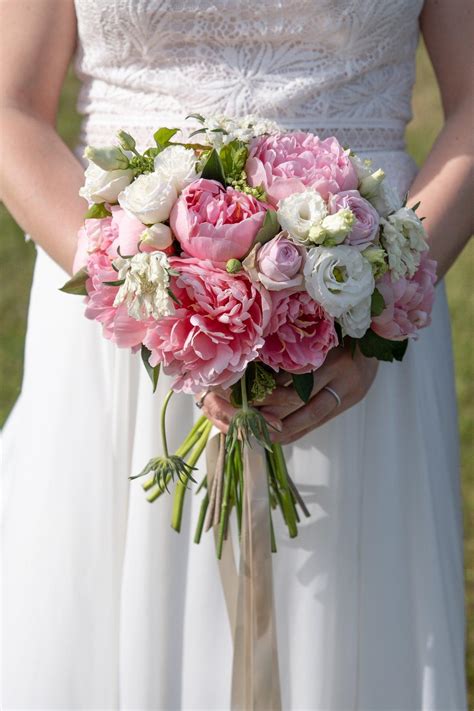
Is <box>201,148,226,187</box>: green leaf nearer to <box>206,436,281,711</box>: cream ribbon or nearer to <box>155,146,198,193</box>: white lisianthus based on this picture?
<box>155,146,198,193</box>: white lisianthus

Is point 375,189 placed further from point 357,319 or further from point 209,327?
point 209,327

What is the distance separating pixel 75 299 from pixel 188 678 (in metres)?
0.80

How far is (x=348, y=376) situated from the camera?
1851mm

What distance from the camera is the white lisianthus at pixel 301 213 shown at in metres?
1.56

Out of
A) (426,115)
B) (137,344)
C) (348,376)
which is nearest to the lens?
(137,344)

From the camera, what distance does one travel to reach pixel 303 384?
1.71 metres

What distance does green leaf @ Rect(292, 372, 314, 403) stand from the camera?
1701 millimetres

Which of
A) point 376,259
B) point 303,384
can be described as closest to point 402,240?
point 376,259

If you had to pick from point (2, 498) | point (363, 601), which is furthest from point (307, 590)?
point (2, 498)

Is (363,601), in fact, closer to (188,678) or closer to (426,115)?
(188,678)

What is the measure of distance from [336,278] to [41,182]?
0.66 meters

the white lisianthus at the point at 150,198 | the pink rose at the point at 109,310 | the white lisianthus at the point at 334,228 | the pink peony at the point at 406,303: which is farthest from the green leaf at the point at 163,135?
the pink peony at the point at 406,303

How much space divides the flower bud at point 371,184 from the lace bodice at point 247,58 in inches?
15.5

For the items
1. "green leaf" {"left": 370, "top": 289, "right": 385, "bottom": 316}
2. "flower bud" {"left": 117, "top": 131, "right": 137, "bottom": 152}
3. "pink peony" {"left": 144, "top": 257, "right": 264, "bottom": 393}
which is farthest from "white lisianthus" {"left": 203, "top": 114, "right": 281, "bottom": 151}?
"green leaf" {"left": 370, "top": 289, "right": 385, "bottom": 316}
